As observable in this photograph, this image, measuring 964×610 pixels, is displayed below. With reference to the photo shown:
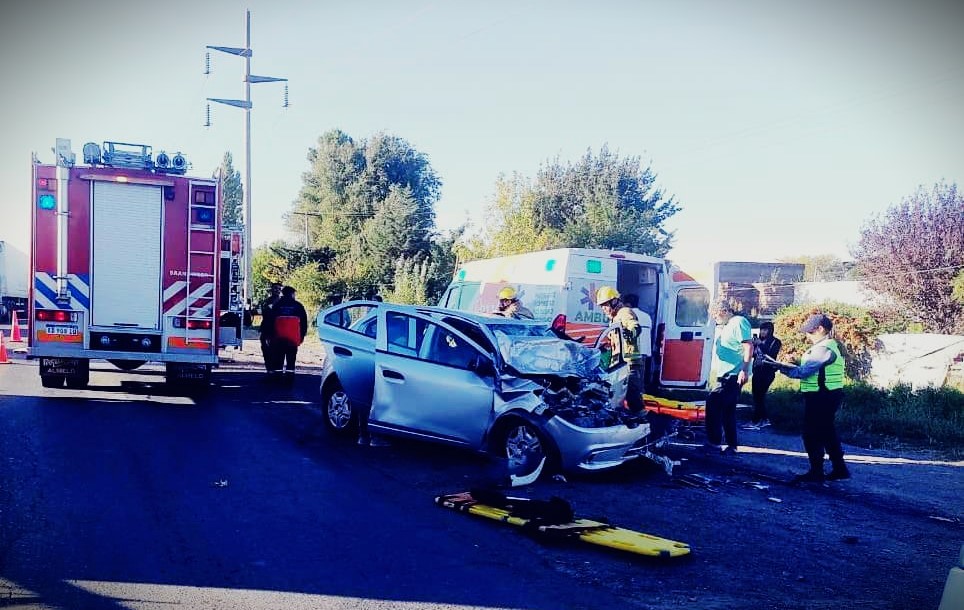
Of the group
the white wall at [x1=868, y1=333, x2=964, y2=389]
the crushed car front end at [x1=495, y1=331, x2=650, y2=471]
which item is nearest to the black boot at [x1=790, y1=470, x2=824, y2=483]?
the crushed car front end at [x1=495, y1=331, x2=650, y2=471]

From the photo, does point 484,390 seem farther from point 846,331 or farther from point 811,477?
point 846,331

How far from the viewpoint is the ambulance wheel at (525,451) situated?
7.84 metres

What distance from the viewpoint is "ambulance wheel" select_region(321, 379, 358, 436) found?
9.95 meters

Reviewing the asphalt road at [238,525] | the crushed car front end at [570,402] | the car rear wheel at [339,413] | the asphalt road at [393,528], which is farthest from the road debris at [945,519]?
the car rear wheel at [339,413]

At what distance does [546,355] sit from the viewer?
893 cm

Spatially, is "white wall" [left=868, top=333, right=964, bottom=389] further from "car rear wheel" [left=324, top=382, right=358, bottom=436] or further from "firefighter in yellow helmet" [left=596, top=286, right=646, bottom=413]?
"car rear wheel" [left=324, top=382, right=358, bottom=436]

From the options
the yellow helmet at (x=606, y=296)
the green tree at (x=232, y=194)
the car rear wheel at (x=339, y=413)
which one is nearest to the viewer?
the car rear wheel at (x=339, y=413)

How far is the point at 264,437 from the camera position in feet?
32.0

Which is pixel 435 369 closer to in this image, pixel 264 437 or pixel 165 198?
pixel 264 437

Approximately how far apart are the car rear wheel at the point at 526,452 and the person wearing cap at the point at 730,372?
9.94ft

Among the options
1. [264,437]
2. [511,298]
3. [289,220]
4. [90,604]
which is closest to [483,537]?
[90,604]

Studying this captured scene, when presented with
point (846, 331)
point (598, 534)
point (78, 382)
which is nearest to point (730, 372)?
point (598, 534)

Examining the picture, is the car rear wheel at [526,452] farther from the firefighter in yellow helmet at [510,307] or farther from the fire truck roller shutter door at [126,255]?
the fire truck roller shutter door at [126,255]

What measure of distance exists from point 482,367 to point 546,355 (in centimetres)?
89
